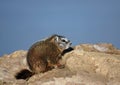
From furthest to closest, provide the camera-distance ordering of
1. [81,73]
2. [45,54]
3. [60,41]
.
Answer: [60,41] → [45,54] → [81,73]

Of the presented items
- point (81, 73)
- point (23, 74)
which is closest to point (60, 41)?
point (23, 74)

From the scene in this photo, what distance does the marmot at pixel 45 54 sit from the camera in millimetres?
18500

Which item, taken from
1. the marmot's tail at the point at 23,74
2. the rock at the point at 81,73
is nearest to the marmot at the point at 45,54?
the marmot's tail at the point at 23,74

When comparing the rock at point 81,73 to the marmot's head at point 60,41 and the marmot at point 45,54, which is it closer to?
the marmot at point 45,54

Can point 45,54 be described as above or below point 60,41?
below

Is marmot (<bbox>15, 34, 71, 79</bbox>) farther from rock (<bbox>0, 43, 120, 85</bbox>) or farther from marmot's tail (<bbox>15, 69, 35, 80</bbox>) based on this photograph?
rock (<bbox>0, 43, 120, 85</bbox>)

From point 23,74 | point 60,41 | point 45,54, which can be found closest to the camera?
point 45,54

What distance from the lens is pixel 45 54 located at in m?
18.6

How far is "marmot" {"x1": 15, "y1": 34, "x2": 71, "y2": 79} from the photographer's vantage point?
18.5m

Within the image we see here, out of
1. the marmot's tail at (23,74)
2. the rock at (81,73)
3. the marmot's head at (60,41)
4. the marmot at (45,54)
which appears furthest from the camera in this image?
the marmot's head at (60,41)

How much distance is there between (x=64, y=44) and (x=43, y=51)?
5.80ft

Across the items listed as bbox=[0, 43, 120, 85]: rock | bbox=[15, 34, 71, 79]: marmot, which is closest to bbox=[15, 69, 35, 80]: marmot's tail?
bbox=[15, 34, 71, 79]: marmot

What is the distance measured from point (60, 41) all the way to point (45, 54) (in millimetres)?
1523

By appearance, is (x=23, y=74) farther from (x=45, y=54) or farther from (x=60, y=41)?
(x=60, y=41)
